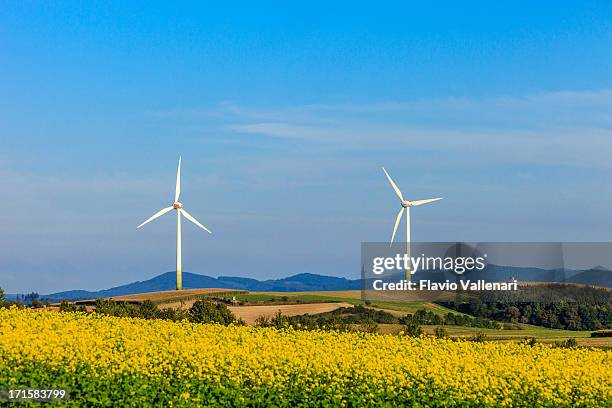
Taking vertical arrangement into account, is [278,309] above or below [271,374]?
above

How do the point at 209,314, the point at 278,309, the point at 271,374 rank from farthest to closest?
the point at 278,309 < the point at 209,314 < the point at 271,374

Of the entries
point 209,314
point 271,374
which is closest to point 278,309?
point 209,314

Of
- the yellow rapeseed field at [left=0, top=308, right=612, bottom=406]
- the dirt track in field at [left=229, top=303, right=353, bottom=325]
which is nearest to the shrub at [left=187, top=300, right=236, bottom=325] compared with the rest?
the yellow rapeseed field at [left=0, top=308, right=612, bottom=406]

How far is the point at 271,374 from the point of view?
25.5 m

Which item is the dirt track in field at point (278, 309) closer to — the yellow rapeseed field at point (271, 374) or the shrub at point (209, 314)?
the shrub at point (209, 314)

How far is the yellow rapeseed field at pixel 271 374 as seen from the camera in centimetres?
2503

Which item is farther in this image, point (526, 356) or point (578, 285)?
point (578, 285)

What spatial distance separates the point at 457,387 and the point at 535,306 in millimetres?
49269

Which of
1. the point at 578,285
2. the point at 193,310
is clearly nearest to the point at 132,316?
the point at 193,310

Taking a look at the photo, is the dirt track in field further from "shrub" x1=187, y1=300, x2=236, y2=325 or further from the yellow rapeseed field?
the yellow rapeseed field

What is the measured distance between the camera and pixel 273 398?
82.0 ft

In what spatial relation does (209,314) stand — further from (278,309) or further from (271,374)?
(278,309)

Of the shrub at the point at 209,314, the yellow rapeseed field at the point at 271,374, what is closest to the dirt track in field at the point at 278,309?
the shrub at the point at 209,314

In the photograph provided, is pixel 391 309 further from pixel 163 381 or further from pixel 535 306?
pixel 163 381
